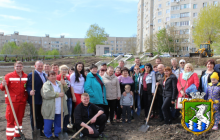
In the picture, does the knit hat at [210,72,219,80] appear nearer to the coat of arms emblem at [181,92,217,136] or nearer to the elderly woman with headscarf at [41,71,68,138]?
the coat of arms emblem at [181,92,217,136]

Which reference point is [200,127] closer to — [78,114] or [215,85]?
[215,85]

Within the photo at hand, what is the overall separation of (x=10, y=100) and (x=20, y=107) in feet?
1.09

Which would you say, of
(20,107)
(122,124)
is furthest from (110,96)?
(20,107)

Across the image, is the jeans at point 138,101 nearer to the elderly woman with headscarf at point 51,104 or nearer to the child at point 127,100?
the child at point 127,100

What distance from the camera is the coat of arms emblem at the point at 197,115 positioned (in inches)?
151

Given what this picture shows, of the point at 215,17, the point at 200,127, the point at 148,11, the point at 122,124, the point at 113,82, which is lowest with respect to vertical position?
the point at 122,124

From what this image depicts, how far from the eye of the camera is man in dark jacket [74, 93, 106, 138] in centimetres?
424

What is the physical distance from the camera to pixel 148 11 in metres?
63.1

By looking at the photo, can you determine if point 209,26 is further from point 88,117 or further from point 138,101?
point 88,117

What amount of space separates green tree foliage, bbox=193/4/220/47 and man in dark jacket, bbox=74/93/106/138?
1443 inches

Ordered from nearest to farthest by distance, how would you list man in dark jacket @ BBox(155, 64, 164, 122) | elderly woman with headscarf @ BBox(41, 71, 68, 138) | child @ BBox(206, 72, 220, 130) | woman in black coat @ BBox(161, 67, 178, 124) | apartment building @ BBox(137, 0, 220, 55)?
elderly woman with headscarf @ BBox(41, 71, 68, 138) → child @ BBox(206, 72, 220, 130) → woman in black coat @ BBox(161, 67, 178, 124) → man in dark jacket @ BBox(155, 64, 164, 122) → apartment building @ BBox(137, 0, 220, 55)

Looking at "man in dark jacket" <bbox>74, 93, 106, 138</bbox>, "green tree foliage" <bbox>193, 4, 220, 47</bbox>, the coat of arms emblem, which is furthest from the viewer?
"green tree foliage" <bbox>193, 4, 220, 47</bbox>

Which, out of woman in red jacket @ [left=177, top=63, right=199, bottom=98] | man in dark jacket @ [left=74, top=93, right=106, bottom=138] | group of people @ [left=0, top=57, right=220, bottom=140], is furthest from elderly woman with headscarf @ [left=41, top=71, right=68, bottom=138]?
woman in red jacket @ [left=177, top=63, right=199, bottom=98]

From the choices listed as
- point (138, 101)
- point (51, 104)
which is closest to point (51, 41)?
point (138, 101)
